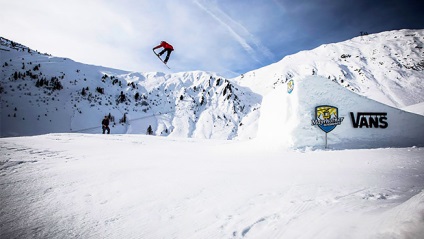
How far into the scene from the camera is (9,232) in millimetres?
2168

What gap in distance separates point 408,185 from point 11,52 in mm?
62088

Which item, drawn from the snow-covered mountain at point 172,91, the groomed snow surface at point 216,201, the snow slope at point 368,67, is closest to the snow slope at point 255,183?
the groomed snow surface at point 216,201

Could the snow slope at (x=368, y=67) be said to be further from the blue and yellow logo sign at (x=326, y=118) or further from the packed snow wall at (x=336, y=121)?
the blue and yellow logo sign at (x=326, y=118)

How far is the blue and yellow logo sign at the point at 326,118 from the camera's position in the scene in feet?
24.5

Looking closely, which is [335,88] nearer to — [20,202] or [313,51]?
[20,202]

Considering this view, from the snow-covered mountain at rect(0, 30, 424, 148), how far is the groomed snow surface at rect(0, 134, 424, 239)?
23.9m

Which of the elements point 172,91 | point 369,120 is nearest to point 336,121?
point 369,120

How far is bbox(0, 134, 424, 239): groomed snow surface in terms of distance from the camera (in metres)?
2.03

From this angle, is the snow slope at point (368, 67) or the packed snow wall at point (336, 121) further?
the snow slope at point (368, 67)

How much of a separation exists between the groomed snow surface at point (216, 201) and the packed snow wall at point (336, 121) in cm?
249

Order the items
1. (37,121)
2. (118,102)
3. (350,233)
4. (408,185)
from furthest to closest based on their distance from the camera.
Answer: (118,102) → (37,121) → (408,185) → (350,233)

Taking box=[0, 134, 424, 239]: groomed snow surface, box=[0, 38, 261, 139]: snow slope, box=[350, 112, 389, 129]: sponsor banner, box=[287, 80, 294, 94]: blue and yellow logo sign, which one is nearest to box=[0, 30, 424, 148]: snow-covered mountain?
box=[0, 38, 261, 139]: snow slope

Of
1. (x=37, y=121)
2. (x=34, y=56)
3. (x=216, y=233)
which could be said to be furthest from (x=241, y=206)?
(x=34, y=56)

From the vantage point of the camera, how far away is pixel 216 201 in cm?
287
